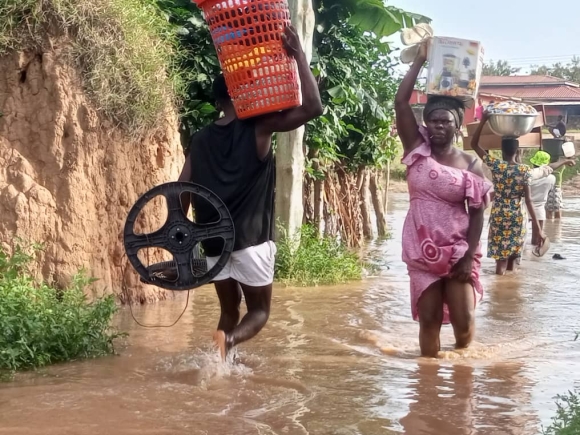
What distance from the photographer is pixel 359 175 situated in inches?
514

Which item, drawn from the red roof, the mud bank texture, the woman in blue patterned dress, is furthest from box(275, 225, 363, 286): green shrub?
the red roof

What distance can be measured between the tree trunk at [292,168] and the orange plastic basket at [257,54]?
4.14 m

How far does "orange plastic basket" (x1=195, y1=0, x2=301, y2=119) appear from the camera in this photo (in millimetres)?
4676

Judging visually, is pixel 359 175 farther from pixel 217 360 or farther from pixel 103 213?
pixel 217 360

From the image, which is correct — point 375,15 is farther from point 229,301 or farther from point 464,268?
point 229,301

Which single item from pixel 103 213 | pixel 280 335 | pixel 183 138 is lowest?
pixel 280 335

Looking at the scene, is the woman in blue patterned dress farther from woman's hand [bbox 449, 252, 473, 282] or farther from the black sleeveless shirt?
the black sleeveless shirt

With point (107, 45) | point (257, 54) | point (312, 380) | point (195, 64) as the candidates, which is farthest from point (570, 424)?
point (195, 64)

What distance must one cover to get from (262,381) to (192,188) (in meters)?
1.14

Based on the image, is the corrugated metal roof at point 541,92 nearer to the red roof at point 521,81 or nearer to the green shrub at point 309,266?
the red roof at point 521,81

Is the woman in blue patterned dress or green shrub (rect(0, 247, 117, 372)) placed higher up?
the woman in blue patterned dress

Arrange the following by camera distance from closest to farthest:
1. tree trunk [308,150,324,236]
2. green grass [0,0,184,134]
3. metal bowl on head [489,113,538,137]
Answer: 1. green grass [0,0,184,134]
2. metal bowl on head [489,113,538,137]
3. tree trunk [308,150,324,236]

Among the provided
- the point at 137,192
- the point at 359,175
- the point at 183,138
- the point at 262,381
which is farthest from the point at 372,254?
the point at 262,381

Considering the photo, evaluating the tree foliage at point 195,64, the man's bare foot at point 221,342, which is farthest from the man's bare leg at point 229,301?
the tree foliage at point 195,64
